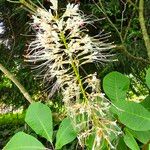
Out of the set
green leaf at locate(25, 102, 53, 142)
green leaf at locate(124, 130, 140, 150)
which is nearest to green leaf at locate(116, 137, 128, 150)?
green leaf at locate(124, 130, 140, 150)

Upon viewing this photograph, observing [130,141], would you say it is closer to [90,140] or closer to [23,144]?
[90,140]

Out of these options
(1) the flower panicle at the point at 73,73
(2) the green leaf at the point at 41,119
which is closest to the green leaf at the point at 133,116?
(1) the flower panicle at the point at 73,73

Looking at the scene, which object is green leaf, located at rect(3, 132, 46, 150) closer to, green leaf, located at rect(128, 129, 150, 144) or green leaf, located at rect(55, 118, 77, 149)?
green leaf, located at rect(55, 118, 77, 149)

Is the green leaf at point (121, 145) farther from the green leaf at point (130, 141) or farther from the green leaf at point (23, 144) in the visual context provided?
the green leaf at point (23, 144)

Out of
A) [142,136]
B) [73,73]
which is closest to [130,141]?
[142,136]

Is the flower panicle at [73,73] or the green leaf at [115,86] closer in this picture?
the flower panicle at [73,73]
